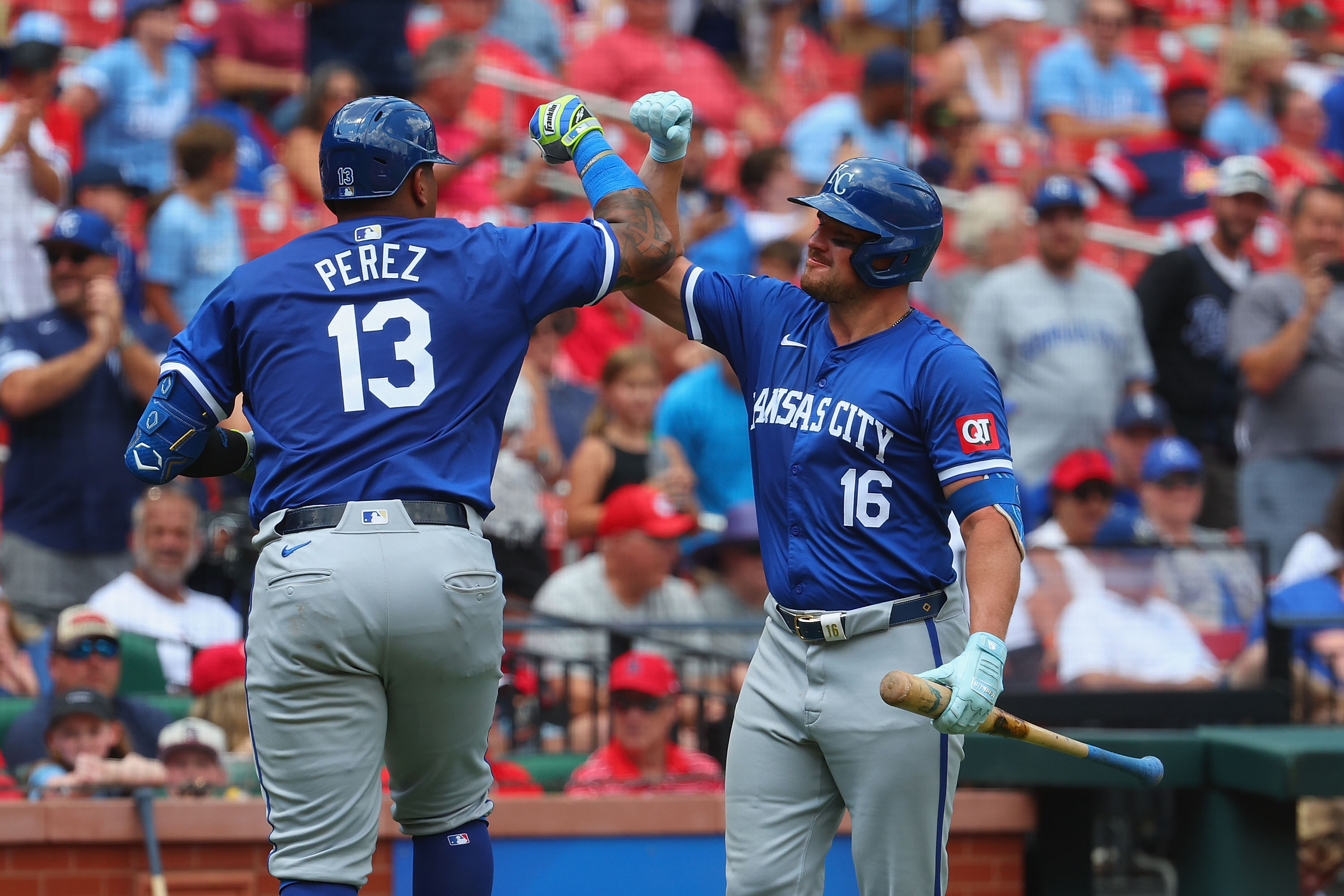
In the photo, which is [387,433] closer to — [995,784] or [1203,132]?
[995,784]

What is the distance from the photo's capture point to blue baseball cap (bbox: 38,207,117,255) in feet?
21.1

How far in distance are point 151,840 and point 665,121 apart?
8.22ft

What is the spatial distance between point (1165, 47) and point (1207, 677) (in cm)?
794

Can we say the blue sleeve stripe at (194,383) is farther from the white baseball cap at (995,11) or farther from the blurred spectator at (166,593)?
the white baseball cap at (995,11)

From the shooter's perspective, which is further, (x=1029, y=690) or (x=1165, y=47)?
(x=1165, y=47)

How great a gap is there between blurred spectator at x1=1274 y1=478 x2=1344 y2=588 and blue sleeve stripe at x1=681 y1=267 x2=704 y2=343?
148 inches

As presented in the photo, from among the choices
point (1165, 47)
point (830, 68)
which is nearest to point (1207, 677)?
point (830, 68)

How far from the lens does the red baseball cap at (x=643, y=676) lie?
213 inches

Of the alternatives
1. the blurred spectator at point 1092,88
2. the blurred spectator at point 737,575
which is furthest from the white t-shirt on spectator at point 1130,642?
the blurred spectator at point 1092,88

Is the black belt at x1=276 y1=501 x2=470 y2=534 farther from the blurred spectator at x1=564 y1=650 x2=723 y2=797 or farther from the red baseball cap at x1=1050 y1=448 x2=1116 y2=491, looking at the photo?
the red baseball cap at x1=1050 y1=448 x2=1116 y2=491

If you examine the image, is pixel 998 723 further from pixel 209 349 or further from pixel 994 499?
pixel 209 349

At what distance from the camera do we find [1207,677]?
584 centimetres

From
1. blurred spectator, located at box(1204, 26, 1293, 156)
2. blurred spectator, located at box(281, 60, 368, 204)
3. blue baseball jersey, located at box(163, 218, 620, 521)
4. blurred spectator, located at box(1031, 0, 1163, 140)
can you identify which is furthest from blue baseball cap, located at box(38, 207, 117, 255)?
blurred spectator, located at box(1204, 26, 1293, 156)

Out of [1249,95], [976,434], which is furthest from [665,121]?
[1249,95]
